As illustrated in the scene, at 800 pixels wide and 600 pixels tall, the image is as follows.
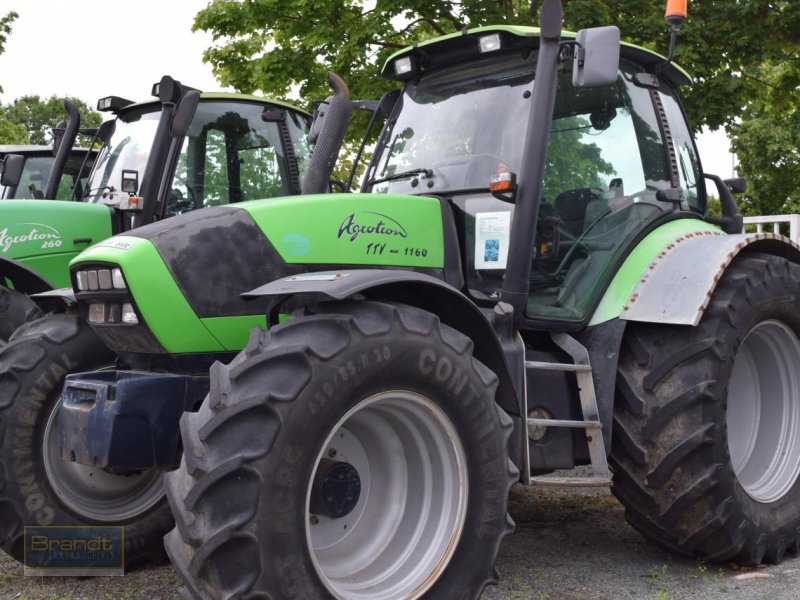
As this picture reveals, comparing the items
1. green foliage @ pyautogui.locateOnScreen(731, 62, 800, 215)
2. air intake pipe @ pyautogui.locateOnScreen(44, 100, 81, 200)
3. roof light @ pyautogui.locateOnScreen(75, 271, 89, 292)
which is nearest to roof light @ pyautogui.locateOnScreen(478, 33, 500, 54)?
roof light @ pyautogui.locateOnScreen(75, 271, 89, 292)

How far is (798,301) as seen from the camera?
4.90 metres

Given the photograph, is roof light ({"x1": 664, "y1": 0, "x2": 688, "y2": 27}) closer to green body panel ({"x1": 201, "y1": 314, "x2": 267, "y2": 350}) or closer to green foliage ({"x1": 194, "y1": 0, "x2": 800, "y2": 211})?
green body panel ({"x1": 201, "y1": 314, "x2": 267, "y2": 350})

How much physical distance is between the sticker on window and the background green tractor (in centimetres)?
77

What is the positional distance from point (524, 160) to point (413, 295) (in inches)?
35.2

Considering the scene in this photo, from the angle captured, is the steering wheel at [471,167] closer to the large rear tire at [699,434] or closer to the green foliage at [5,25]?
the large rear tire at [699,434]

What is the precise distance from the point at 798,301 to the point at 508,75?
1941 mm

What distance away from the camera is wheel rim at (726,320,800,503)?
4.98 m

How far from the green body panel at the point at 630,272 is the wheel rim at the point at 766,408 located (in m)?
0.74

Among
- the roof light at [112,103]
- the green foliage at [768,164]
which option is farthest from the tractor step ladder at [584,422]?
the green foliage at [768,164]

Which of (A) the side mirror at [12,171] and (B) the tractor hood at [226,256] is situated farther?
(A) the side mirror at [12,171]

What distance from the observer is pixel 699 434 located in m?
4.24

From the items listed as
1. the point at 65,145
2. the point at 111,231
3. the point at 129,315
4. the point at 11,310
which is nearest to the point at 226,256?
the point at 129,315

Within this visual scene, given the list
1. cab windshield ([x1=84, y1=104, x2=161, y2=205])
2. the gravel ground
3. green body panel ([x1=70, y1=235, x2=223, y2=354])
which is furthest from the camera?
cab windshield ([x1=84, y1=104, x2=161, y2=205])

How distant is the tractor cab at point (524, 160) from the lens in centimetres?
442
